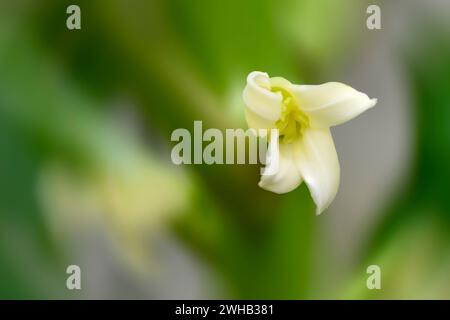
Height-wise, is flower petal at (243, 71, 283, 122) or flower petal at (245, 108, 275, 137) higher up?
flower petal at (243, 71, 283, 122)

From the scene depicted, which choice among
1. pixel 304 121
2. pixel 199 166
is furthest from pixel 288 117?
pixel 199 166

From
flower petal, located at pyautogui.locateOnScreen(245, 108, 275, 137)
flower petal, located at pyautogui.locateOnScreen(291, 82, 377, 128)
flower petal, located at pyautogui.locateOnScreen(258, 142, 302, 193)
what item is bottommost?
flower petal, located at pyautogui.locateOnScreen(258, 142, 302, 193)

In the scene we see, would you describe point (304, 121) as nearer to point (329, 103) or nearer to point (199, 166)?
point (329, 103)
